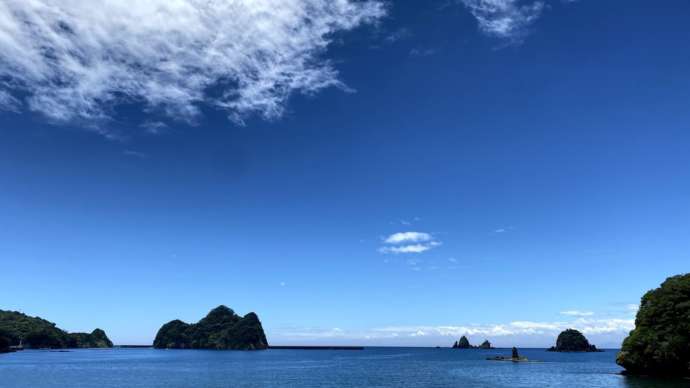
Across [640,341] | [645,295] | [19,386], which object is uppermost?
[645,295]

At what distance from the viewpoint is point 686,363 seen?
88875 millimetres

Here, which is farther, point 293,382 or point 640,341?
point 293,382

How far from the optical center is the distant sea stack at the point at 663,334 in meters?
88.8

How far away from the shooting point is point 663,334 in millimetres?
91125

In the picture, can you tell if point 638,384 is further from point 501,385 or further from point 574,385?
point 501,385

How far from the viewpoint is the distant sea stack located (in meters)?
88.8

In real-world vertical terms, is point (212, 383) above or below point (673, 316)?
below

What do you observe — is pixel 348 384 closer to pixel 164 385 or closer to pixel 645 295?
pixel 164 385

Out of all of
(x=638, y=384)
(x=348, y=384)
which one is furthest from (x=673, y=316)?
(x=348, y=384)

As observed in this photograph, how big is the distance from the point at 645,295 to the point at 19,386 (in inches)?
5013

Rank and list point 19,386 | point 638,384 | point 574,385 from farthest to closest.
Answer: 1. point 574,385
2. point 19,386
3. point 638,384

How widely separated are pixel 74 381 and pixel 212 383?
32407 millimetres

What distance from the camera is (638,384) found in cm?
8856

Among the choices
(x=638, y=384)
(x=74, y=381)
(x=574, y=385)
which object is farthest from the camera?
(x=74, y=381)
